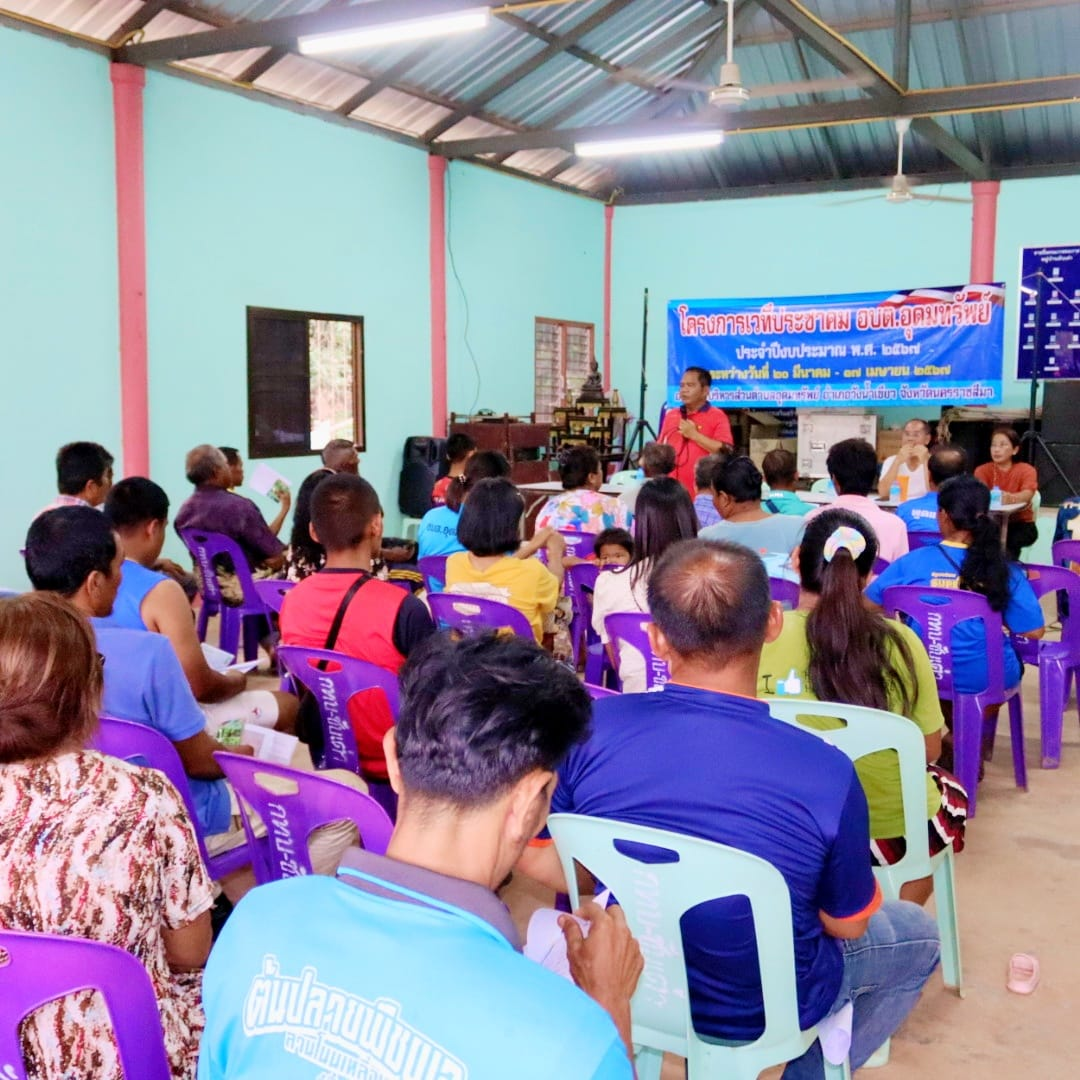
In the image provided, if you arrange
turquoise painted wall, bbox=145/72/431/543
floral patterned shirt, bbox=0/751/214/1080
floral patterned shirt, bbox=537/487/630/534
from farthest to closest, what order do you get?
turquoise painted wall, bbox=145/72/431/543 → floral patterned shirt, bbox=537/487/630/534 → floral patterned shirt, bbox=0/751/214/1080

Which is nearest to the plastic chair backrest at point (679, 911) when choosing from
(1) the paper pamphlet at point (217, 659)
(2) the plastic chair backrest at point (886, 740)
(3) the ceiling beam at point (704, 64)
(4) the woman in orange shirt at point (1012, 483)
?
(2) the plastic chair backrest at point (886, 740)

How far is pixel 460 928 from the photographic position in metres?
0.88

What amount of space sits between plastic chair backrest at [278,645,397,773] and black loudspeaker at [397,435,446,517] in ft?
21.6

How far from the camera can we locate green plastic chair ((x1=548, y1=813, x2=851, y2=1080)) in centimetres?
144

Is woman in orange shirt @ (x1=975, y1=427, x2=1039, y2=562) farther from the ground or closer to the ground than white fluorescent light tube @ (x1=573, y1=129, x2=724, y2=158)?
closer to the ground

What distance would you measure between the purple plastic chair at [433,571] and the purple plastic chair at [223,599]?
0.74 metres

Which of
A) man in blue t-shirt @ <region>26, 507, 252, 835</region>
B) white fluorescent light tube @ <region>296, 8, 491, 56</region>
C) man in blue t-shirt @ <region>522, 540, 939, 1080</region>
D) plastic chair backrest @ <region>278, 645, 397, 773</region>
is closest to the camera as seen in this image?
man in blue t-shirt @ <region>522, 540, 939, 1080</region>

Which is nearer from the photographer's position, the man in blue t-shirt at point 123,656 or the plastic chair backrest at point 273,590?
the man in blue t-shirt at point 123,656

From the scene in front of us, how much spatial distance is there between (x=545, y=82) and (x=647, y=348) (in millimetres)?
3568

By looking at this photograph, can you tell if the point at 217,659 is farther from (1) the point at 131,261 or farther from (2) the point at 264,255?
(2) the point at 264,255

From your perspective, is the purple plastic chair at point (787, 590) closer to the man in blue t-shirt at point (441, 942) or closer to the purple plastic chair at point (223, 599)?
the purple plastic chair at point (223, 599)

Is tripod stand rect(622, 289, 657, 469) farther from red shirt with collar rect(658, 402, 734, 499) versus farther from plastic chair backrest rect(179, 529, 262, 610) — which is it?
plastic chair backrest rect(179, 529, 262, 610)

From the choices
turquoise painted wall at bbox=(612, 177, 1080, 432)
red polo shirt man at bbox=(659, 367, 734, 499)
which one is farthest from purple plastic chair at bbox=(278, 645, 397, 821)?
turquoise painted wall at bbox=(612, 177, 1080, 432)

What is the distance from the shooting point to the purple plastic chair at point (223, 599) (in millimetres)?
4703
